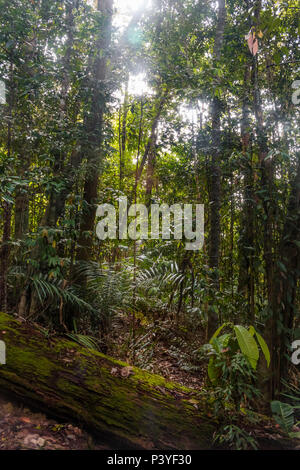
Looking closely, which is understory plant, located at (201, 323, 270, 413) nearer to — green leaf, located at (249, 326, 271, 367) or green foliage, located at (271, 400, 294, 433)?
green leaf, located at (249, 326, 271, 367)

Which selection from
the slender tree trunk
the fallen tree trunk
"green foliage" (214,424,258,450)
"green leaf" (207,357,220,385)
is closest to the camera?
"green foliage" (214,424,258,450)

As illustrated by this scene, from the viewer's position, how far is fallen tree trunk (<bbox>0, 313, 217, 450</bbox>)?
2176 mm

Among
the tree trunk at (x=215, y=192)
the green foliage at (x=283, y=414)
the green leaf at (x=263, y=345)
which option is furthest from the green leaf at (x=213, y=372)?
the tree trunk at (x=215, y=192)

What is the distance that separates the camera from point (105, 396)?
2.35m

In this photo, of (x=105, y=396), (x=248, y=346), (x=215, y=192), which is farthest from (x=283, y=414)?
(x=215, y=192)

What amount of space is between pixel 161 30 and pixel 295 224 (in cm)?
417

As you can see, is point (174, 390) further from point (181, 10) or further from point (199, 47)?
point (181, 10)

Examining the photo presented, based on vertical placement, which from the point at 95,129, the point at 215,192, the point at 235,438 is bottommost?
the point at 235,438

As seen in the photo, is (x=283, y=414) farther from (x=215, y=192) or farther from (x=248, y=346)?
(x=215, y=192)

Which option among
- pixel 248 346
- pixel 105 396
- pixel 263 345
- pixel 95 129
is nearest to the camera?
pixel 248 346

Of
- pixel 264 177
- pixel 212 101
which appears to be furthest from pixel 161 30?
pixel 264 177

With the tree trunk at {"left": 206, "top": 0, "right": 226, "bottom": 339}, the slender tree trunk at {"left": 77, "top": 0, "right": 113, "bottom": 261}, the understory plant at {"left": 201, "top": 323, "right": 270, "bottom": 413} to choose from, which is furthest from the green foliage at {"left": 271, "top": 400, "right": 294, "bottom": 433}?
the slender tree trunk at {"left": 77, "top": 0, "right": 113, "bottom": 261}

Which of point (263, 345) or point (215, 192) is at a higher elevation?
point (215, 192)

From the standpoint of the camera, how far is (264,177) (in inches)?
109
